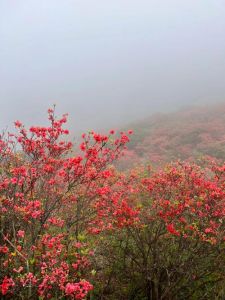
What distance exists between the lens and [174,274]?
29.2ft

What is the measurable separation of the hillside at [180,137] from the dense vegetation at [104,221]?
21.3m

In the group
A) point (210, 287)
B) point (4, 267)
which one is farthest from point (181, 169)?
point (4, 267)

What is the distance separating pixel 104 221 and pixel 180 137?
3351cm

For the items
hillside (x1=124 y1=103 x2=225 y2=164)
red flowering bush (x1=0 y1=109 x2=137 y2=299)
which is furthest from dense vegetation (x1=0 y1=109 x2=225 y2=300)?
hillside (x1=124 y1=103 x2=225 y2=164)

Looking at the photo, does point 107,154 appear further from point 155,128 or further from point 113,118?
point 113,118

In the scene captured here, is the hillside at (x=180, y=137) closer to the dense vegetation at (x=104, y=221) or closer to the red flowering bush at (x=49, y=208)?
the dense vegetation at (x=104, y=221)

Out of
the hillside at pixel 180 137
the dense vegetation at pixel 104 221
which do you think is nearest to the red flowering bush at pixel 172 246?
the dense vegetation at pixel 104 221

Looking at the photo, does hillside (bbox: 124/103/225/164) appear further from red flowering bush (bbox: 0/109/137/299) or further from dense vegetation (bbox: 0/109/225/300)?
red flowering bush (bbox: 0/109/137/299)

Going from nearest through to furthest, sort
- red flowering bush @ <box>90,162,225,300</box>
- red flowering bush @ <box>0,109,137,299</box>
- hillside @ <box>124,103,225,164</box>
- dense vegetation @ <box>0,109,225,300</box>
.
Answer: red flowering bush @ <box>0,109,137,299</box>, dense vegetation @ <box>0,109,225,300</box>, red flowering bush @ <box>90,162,225,300</box>, hillside @ <box>124,103,225,164</box>

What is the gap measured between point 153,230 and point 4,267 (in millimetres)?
4132

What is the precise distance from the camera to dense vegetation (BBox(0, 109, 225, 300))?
269 inches

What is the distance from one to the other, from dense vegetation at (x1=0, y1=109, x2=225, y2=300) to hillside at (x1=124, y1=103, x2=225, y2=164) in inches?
840

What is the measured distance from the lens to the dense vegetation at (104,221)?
682 centimetres

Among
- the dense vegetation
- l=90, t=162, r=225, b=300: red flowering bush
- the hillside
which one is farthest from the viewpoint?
the hillside
